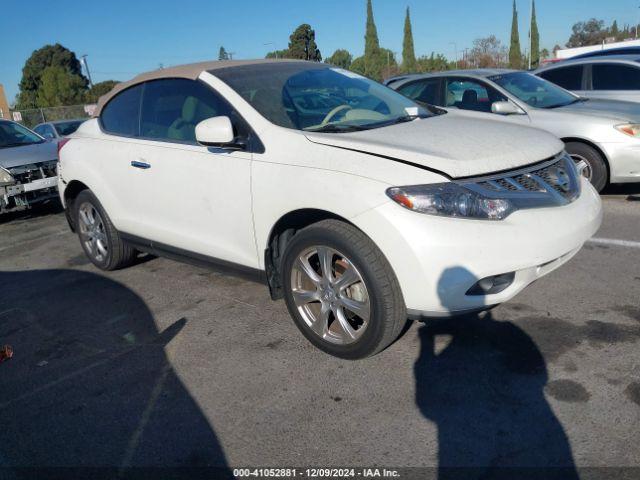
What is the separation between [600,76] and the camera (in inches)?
331

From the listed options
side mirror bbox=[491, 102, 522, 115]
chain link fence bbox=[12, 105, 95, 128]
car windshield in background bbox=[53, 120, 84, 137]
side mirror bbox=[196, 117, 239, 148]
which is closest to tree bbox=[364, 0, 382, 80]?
chain link fence bbox=[12, 105, 95, 128]

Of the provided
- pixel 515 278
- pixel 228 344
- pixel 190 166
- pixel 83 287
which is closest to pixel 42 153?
pixel 83 287

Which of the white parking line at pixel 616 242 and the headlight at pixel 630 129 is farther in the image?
the headlight at pixel 630 129

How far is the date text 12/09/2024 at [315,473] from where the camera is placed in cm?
232

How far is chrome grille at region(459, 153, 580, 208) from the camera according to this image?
9.37ft

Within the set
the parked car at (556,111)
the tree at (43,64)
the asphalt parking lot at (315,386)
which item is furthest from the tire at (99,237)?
the tree at (43,64)

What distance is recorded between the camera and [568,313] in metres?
3.56

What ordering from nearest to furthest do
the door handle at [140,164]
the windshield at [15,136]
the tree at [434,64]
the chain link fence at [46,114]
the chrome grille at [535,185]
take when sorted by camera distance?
the chrome grille at [535,185], the door handle at [140,164], the windshield at [15,136], the chain link fence at [46,114], the tree at [434,64]

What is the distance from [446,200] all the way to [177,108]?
2.28 metres

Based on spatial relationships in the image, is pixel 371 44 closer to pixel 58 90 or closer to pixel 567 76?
pixel 58 90

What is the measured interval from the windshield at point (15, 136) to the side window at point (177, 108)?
5.35m

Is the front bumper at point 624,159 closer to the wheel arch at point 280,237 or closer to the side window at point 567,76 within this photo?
the side window at point 567,76

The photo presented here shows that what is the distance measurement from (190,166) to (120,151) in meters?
0.98

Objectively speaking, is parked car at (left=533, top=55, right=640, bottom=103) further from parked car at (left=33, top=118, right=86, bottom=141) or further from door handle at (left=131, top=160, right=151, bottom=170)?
parked car at (left=33, top=118, right=86, bottom=141)
